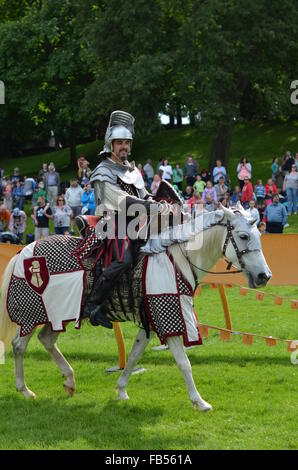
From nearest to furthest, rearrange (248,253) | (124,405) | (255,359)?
(248,253), (124,405), (255,359)

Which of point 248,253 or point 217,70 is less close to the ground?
point 217,70

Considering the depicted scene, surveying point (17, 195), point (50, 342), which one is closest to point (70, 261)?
point (50, 342)

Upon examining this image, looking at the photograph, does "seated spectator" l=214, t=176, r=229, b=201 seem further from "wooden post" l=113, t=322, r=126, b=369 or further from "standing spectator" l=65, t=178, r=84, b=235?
"wooden post" l=113, t=322, r=126, b=369

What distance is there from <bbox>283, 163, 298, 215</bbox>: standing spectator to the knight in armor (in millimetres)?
17239

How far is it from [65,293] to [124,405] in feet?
4.89

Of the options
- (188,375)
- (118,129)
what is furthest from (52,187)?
(188,375)

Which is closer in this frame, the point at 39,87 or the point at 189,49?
the point at 189,49

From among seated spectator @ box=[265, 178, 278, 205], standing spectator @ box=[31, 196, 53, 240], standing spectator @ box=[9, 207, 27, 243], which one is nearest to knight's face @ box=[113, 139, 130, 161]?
standing spectator @ box=[31, 196, 53, 240]

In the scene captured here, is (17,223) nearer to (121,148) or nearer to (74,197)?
(74,197)

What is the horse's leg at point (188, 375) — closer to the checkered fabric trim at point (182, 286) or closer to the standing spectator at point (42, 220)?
the checkered fabric trim at point (182, 286)

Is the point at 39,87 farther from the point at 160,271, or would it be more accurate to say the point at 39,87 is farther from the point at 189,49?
the point at 160,271

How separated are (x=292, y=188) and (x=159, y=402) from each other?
18.0 metres

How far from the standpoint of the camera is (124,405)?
9.13 meters

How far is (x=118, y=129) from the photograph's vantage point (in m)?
9.16
